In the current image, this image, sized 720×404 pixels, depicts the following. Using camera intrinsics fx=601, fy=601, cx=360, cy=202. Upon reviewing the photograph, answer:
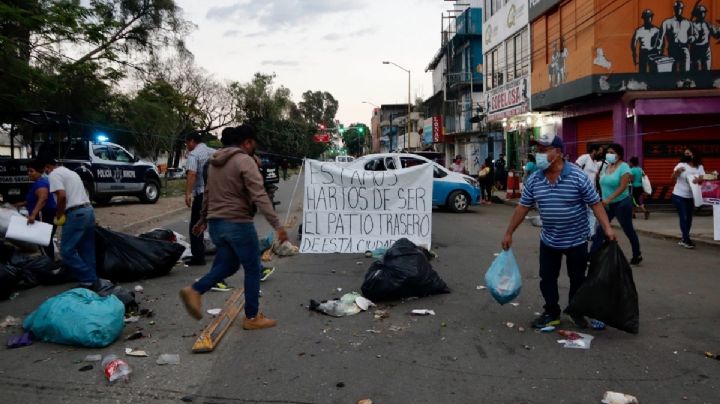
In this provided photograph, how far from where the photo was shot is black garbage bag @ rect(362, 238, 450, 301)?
6.36 meters

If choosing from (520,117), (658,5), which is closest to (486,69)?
(520,117)

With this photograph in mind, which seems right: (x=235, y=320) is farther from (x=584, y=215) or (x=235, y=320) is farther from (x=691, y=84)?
(x=691, y=84)

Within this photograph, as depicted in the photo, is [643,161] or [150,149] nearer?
[643,161]

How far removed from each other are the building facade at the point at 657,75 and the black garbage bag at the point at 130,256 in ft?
44.9

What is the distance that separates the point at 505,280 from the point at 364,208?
479 cm

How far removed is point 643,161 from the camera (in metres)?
17.8

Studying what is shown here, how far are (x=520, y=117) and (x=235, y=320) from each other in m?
23.5

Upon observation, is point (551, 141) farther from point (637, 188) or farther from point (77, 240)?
point (637, 188)

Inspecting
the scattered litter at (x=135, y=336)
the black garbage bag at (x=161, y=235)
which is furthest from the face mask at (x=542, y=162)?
the black garbage bag at (x=161, y=235)

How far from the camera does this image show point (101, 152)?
1919 cm

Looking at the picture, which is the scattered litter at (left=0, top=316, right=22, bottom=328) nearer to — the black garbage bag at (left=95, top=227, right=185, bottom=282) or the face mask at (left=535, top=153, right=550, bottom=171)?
the black garbage bag at (left=95, top=227, right=185, bottom=282)

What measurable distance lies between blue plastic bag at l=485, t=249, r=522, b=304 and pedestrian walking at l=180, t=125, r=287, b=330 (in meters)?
2.00

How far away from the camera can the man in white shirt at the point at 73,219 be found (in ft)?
21.1

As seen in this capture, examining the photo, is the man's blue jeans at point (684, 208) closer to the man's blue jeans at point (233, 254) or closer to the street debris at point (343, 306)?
the street debris at point (343, 306)
